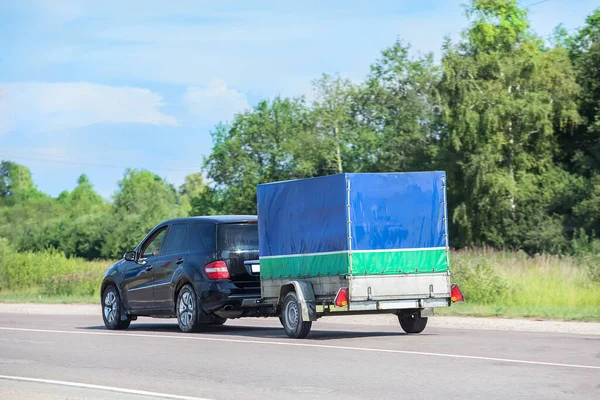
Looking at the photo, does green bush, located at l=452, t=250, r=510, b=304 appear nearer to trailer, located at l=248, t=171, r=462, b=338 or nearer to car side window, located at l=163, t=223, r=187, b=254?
trailer, located at l=248, t=171, r=462, b=338

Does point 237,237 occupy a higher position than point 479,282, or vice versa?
point 237,237

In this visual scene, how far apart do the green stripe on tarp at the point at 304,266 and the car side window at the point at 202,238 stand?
108cm

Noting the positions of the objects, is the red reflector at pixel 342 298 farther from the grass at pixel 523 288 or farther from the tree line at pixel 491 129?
the tree line at pixel 491 129

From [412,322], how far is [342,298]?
2196 mm

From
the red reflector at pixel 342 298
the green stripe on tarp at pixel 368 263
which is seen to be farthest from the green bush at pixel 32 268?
the red reflector at pixel 342 298

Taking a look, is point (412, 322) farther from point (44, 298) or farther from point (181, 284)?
point (44, 298)

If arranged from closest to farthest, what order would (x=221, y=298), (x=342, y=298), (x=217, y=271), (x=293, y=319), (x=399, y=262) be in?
(x=342, y=298) → (x=399, y=262) → (x=293, y=319) → (x=221, y=298) → (x=217, y=271)

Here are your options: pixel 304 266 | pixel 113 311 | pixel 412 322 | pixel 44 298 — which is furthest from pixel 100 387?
pixel 44 298

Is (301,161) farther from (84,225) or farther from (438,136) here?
(84,225)

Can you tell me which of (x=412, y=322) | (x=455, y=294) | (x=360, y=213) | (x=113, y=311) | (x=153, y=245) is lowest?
(x=412, y=322)

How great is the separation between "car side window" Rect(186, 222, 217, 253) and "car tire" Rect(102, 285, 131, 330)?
2.46 metres

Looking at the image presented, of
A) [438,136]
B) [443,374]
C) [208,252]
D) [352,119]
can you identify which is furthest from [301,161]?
[443,374]

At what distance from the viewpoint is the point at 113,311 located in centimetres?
2070

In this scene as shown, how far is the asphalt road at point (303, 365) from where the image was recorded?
10.2 meters
